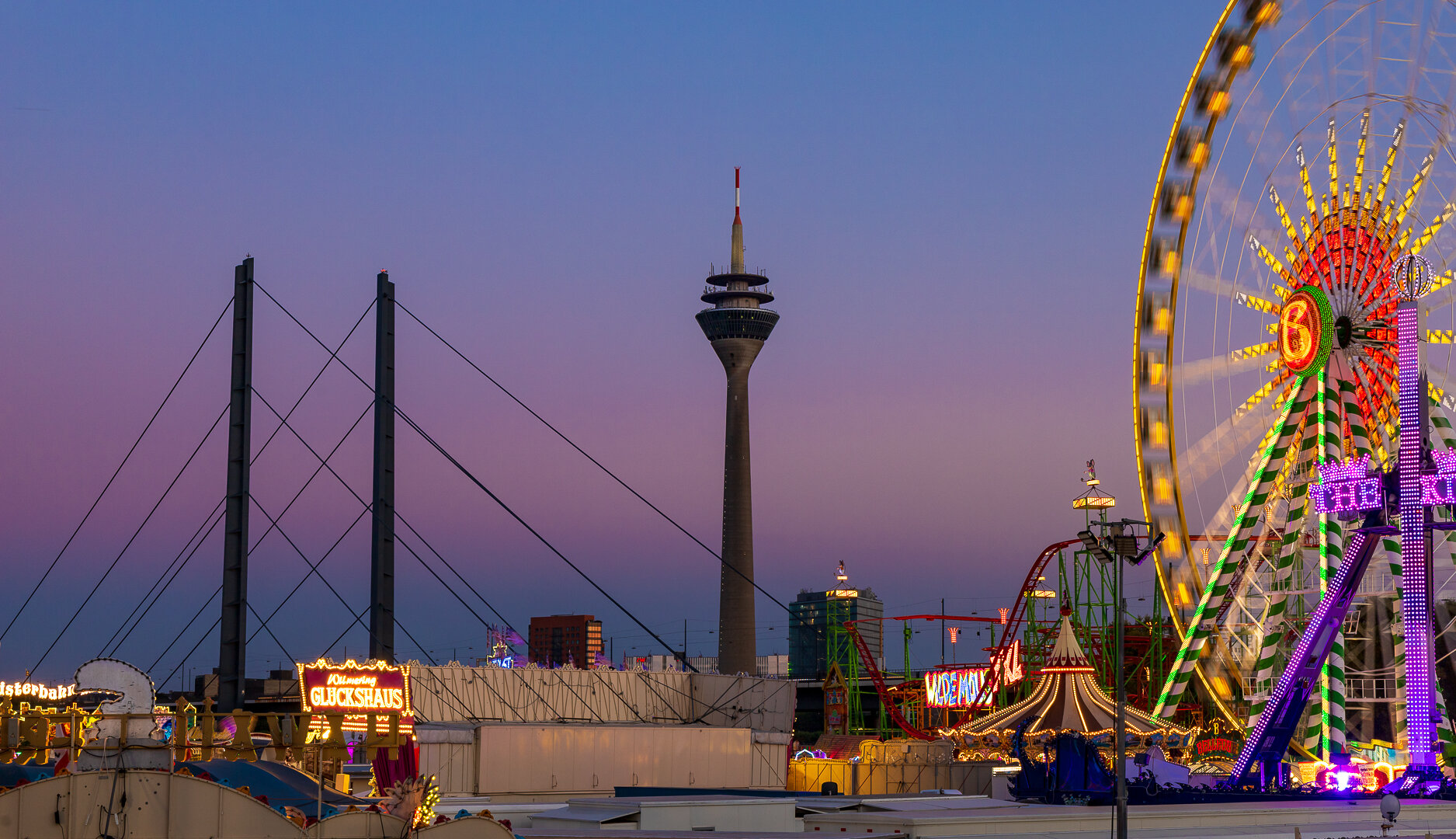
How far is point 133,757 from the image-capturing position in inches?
680

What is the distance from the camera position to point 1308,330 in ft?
177

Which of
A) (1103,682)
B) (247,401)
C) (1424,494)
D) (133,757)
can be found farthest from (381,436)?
(1103,682)

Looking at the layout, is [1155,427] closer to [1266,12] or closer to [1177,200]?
[1177,200]

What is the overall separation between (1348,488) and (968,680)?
42.6 meters

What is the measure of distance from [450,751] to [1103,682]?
50750 millimetres

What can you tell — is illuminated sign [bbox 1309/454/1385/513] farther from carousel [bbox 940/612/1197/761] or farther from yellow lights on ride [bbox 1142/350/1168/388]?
carousel [bbox 940/612/1197/761]

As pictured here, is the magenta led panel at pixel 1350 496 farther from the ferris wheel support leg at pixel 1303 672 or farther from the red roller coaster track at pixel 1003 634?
the red roller coaster track at pixel 1003 634

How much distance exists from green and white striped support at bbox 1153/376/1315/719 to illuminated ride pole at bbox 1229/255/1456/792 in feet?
5.56

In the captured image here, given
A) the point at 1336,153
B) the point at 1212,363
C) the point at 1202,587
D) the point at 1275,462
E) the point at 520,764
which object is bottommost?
the point at 520,764

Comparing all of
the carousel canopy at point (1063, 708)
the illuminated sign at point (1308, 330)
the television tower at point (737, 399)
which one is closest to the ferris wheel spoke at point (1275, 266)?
the illuminated sign at point (1308, 330)

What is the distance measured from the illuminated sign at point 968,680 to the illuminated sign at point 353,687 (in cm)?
4745

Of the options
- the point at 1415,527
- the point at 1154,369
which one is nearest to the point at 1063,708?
the point at 1154,369

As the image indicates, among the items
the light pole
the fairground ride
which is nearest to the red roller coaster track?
the fairground ride

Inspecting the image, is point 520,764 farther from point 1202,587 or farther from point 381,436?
point 1202,587
